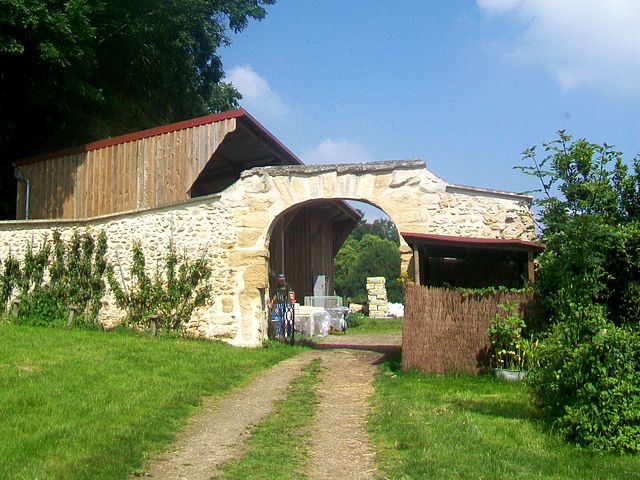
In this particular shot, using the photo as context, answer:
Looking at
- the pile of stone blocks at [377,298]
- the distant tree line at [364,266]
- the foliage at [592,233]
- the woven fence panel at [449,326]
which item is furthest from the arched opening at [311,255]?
Result: the distant tree line at [364,266]

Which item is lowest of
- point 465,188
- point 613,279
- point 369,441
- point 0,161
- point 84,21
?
point 369,441

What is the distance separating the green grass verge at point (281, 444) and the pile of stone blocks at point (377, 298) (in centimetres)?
2105

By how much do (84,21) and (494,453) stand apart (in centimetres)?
1561

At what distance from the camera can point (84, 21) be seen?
17.2m

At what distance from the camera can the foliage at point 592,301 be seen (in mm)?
6086

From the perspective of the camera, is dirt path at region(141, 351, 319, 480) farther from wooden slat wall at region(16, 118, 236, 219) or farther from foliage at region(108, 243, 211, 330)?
wooden slat wall at region(16, 118, 236, 219)

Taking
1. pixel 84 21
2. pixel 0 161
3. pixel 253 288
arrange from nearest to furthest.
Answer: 1. pixel 253 288
2. pixel 84 21
3. pixel 0 161

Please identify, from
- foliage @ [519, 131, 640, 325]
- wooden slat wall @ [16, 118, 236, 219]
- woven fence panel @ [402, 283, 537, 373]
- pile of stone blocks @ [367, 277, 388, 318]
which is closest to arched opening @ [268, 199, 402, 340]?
pile of stone blocks @ [367, 277, 388, 318]

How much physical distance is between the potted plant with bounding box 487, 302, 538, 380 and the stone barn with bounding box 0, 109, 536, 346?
4.32 feet

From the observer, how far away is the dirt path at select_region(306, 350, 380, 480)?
5.75 m

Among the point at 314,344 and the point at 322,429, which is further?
the point at 314,344

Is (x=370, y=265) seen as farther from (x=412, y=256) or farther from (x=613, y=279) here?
(x=613, y=279)

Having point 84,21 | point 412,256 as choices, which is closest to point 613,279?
point 412,256

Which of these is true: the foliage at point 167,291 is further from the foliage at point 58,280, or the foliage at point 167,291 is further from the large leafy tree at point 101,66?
the large leafy tree at point 101,66
